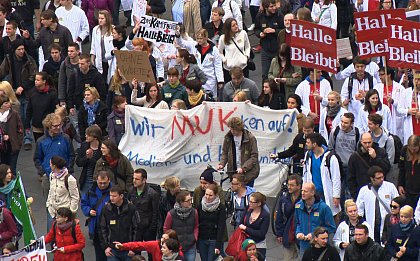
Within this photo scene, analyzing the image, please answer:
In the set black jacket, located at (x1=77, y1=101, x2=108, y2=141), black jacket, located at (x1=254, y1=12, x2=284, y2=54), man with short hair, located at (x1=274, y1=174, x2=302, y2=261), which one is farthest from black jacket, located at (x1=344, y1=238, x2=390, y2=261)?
black jacket, located at (x1=254, y1=12, x2=284, y2=54)

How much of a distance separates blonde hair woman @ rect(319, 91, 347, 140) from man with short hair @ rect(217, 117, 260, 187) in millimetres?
1354

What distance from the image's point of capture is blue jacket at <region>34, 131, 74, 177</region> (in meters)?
21.7

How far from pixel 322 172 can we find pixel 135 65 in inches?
156

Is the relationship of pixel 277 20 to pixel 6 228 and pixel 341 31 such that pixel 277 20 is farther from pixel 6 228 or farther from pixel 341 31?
pixel 6 228

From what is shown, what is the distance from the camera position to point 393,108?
74.8 ft

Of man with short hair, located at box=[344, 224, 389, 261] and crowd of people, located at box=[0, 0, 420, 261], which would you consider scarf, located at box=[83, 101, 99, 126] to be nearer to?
crowd of people, located at box=[0, 0, 420, 261]

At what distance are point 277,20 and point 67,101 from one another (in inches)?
164

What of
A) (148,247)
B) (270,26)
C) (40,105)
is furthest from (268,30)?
(148,247)

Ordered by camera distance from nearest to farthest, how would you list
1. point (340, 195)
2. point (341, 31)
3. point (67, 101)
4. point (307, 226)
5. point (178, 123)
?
point (307, 226), point (340, 195), point (178, 123), point (67, 101), point (341, 31)

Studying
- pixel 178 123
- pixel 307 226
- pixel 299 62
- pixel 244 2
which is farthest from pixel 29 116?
pixel 244 2

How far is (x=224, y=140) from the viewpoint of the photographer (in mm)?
21516

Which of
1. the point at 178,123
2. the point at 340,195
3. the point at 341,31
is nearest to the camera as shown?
the point at 340,195

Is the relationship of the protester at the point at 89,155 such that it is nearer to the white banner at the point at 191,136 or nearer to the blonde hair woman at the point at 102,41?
the white banner at the point at 191,136

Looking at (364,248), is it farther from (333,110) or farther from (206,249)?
(333,110)
